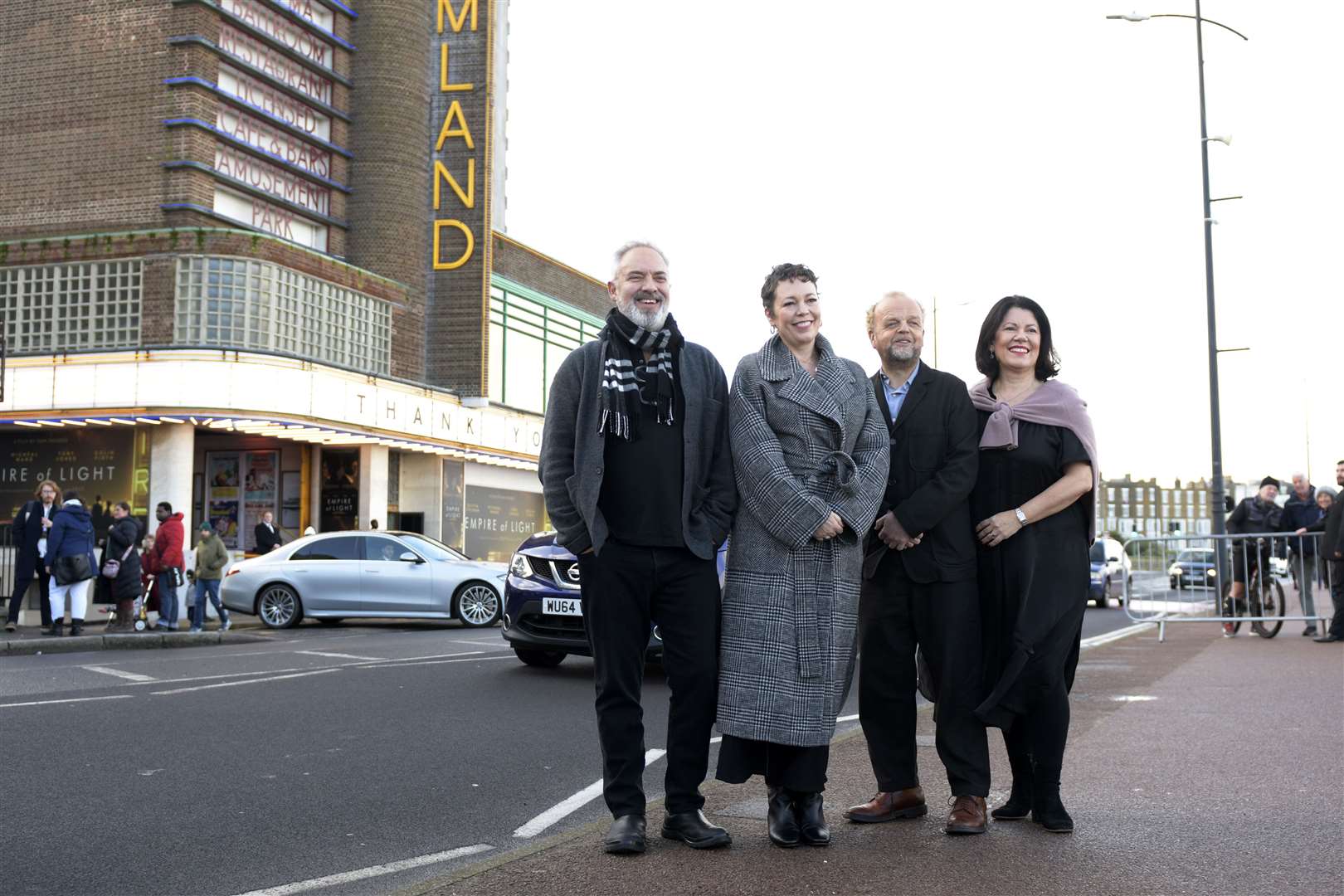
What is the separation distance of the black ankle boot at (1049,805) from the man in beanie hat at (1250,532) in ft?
39.9

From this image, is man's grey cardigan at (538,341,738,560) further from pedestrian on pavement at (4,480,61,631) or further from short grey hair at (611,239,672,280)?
pedestrian on pavement at (4,480,61,631)

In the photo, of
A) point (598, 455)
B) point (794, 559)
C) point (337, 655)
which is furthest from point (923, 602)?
point (337, 655)

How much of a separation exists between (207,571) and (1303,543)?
1449 centimetres

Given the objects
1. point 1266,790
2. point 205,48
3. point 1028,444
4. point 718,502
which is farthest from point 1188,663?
point 205,48

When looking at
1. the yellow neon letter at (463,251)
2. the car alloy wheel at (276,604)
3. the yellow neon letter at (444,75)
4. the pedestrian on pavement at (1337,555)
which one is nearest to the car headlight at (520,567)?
the pedestrian on pavement at (1337,555)

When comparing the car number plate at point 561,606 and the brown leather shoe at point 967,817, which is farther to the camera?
A: the car number plate at point 561,606

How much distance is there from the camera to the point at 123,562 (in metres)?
18.0

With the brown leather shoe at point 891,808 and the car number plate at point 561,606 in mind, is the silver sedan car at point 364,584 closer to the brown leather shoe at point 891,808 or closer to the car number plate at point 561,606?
the car number plate at point 561,606

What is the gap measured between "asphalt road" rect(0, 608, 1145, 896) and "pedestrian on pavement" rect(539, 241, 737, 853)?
83cm

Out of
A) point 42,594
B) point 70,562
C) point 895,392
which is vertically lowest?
point 42,594

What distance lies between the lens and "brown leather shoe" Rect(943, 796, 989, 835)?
455cm

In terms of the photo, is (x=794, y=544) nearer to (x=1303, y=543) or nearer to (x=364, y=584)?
(x=1303, y=543)

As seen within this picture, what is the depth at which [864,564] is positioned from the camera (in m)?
4.91

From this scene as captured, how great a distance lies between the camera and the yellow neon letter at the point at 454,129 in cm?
3628
